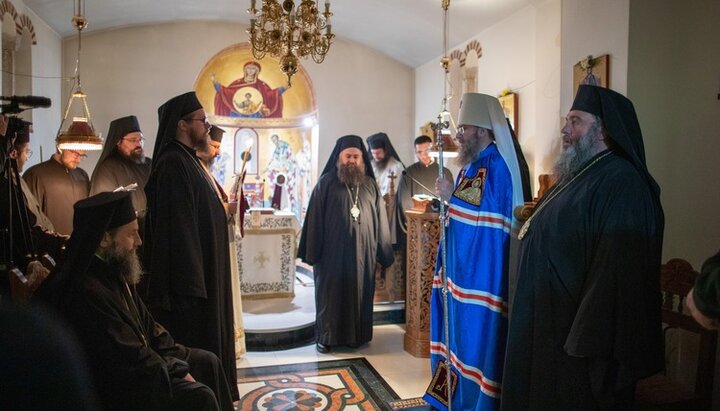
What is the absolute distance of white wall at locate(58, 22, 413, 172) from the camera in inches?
338

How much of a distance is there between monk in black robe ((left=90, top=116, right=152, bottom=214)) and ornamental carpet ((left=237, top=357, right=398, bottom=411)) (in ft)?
6.17

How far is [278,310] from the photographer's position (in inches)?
240

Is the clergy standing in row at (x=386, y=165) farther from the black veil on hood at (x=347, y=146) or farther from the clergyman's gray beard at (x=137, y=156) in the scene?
the clergyman's gray beard at (x=137, y=156)

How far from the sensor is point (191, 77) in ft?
29.7

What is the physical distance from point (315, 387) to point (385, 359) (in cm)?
93

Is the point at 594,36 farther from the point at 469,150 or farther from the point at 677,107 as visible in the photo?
the point at 469,150

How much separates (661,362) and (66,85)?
8.85 m

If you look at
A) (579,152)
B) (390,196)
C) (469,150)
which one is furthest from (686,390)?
(390,196)

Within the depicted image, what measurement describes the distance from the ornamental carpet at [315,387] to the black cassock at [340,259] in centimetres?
42

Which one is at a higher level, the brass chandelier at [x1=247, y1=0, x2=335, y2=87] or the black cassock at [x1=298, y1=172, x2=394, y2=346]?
the brass chandelier at [x1=247, y1=0, x2=335, y2=87]

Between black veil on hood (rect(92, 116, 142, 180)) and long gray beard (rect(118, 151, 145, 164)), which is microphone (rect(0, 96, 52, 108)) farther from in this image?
long gray beard (rect(118, 151, 145, 164))

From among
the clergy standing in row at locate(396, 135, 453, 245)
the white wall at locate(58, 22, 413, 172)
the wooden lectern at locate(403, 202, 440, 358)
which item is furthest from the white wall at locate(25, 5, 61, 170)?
the wooden lectern at locate(403, 202, 440, 358)

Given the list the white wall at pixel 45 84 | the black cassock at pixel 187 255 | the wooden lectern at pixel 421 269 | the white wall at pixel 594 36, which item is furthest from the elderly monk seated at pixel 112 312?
the white wall at pixel 45 84

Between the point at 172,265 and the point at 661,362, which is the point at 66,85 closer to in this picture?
the point at 172,265
